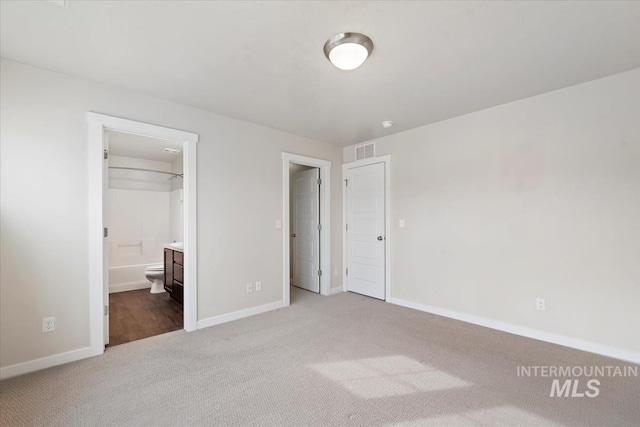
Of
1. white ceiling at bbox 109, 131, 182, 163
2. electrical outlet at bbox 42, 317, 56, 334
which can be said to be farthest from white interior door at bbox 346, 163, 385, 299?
electrical outlet at bbox 42, 317, 56, 334

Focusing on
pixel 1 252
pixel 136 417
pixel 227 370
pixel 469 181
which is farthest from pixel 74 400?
pixel 469 181

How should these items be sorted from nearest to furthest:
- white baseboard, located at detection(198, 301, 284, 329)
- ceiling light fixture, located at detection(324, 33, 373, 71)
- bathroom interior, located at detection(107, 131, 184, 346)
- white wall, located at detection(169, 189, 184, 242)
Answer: ceiling light fixture, located at detection(324, 33, 373, 71) < white baseboard, located at detection(198, 301, 284, 329) < bathroom interior, located at detection(107, 131, 184, 346) < white wall, located at detection(169, 189, 184, 242)

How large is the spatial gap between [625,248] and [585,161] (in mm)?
827

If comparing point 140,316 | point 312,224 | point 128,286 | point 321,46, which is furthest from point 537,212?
point 128,286

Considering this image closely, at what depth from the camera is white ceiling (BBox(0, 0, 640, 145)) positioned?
1696 mm

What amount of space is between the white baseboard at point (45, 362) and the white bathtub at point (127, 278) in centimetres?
273

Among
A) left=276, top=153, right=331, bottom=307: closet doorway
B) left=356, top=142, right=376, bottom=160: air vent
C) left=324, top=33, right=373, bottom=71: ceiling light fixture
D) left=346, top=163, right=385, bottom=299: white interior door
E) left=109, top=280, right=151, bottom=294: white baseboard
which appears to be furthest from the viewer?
left=109, top=280, right=151, bottom=294: white baseboard

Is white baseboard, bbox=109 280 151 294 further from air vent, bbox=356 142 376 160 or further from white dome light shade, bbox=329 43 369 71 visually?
white dome light shade, bbox=329 43 369 71

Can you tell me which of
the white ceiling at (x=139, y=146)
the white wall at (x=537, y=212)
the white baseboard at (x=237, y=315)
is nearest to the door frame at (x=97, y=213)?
the white baseboard at (x=237, y=315)

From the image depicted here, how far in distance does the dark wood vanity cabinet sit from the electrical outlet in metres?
1.49

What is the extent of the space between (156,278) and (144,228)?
1.37 m

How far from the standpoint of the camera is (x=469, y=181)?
3.36 metres

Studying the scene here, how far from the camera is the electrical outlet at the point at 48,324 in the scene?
2.33 m

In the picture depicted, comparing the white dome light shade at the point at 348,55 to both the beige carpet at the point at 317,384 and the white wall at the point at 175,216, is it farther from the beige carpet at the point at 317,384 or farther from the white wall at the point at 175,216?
the white wall at the point at 175,216
